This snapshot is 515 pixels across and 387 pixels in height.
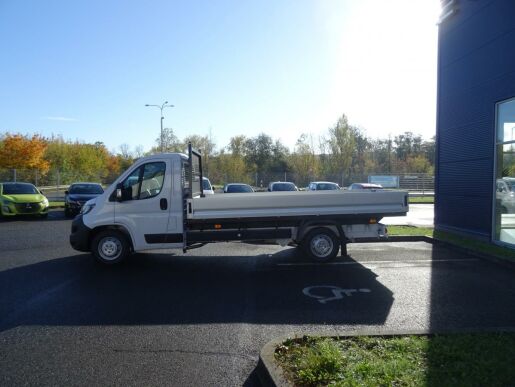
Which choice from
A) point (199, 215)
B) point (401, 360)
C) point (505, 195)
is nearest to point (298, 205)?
point (199, 215)

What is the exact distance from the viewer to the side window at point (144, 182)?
9.02m

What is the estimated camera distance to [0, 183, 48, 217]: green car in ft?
60.2

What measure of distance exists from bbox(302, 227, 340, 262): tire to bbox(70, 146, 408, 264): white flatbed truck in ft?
0.07

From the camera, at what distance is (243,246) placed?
39.8 ft

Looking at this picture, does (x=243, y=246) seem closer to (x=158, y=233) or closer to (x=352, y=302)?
(x=158, y=233)

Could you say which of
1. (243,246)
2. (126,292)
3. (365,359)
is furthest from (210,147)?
(365,359)

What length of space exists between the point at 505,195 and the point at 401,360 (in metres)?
8.69

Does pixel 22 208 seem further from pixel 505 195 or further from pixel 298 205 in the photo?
pixel 505 195

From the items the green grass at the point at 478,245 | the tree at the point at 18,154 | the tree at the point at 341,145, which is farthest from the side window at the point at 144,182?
the tree at the point at 341,145

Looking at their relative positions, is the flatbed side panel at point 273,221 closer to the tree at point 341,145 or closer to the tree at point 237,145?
the tree at point 341,145

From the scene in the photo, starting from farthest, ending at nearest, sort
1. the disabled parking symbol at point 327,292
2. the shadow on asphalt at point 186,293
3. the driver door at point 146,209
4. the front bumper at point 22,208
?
1. the front bumper at point 22,208
2. the driver door at point 146,209
3. the disabled parking symbol at point 327,292
4. the shadow on asphalt at point 186,293

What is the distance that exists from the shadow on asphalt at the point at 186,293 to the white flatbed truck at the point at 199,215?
0.55m

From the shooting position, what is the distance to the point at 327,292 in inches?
276

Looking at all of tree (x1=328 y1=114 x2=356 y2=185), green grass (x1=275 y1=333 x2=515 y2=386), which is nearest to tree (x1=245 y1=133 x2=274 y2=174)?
tree (x1=328 y1=114 x2=356 y2=185)
